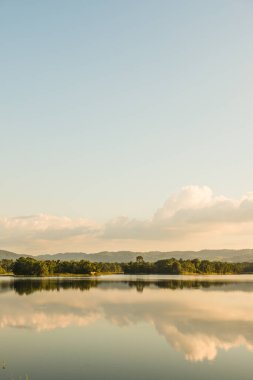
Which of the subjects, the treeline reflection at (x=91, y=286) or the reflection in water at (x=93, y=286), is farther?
the reflection in water at (x=93, y=286)

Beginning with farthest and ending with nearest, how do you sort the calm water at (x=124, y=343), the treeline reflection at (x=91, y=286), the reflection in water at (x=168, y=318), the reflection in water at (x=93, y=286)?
the reflection in water at (x=93, y=286), the treeline reflection at (x=91, y=286), the reflection in water at (x=168, y=318), the calm water at (x=124, y=343)

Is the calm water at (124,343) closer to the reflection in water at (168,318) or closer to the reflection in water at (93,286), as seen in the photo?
the reflection in water at (168,318)

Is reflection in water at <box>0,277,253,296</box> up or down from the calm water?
down

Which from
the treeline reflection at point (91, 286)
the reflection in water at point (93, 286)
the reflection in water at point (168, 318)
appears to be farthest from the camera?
the reflection in water at point (93, 286)

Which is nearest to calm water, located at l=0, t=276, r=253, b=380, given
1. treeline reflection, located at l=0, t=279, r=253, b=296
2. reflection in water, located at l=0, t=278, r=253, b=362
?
reflection in water, located at l=0, t=278, r=253, b=362

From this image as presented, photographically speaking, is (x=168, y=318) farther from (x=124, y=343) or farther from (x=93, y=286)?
(x=93, y=286)

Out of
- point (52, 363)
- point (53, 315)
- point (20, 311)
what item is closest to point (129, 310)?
point (53, 315)

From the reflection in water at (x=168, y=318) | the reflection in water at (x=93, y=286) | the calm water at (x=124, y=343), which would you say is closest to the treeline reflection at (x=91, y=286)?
the reflection in water at (x=93, y=286)

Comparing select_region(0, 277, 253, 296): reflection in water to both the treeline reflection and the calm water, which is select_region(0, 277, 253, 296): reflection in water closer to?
the treeline reflection

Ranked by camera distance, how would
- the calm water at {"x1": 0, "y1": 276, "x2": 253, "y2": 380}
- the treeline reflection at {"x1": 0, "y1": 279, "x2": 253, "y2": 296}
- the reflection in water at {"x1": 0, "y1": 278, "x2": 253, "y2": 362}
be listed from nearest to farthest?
the calm water at {"x1": 0, "y1": 276, "x2": 253, "y2": 380} → the reflection in water at {"x1": 0, "y1": 278, "x2": 253, "y2": 362} → the treeline reflection at {"x1": 0, "y1": 279, "x2": 253, "y2": 296}

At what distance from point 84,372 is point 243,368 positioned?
38.6 ft

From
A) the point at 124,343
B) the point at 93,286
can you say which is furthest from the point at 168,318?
the point at 93,286

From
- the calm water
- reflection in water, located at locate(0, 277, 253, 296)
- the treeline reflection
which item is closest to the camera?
the calm water

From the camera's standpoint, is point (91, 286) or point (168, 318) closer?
point (168, 318)
